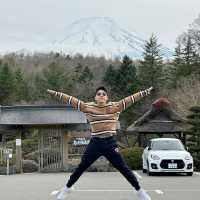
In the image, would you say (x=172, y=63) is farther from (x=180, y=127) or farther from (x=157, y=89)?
(x=180, y=127)

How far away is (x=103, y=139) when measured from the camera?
9.55m

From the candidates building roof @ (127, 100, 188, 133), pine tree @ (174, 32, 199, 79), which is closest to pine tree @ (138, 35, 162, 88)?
pine tree @ (174, 32, 199, 79)

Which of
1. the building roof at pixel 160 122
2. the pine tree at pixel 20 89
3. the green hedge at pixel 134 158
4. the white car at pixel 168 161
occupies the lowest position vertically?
the green hedge at pixel 134 158

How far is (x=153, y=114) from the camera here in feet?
119

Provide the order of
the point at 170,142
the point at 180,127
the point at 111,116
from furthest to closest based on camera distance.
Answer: the point at 180,127 → the point at 170,142 → the point at 111,116

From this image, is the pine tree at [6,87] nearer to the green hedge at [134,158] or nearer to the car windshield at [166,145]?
the green hedge at [134,158]

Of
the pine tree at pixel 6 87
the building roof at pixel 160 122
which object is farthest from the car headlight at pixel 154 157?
the pine tree at pixel 6 87

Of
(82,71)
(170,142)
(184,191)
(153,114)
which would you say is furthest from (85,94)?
(184,191)

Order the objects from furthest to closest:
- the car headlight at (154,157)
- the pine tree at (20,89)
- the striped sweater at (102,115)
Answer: the pine tree at (20,89) → the car headlight at (154,157) → the striped sweater at (102,115)

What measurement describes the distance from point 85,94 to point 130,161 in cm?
4206

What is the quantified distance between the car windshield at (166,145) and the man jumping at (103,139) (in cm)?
1241

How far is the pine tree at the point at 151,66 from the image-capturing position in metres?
69.8

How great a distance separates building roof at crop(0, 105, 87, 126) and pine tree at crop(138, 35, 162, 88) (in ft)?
132

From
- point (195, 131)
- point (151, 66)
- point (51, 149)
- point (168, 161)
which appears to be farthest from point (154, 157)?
point (151, 66)
